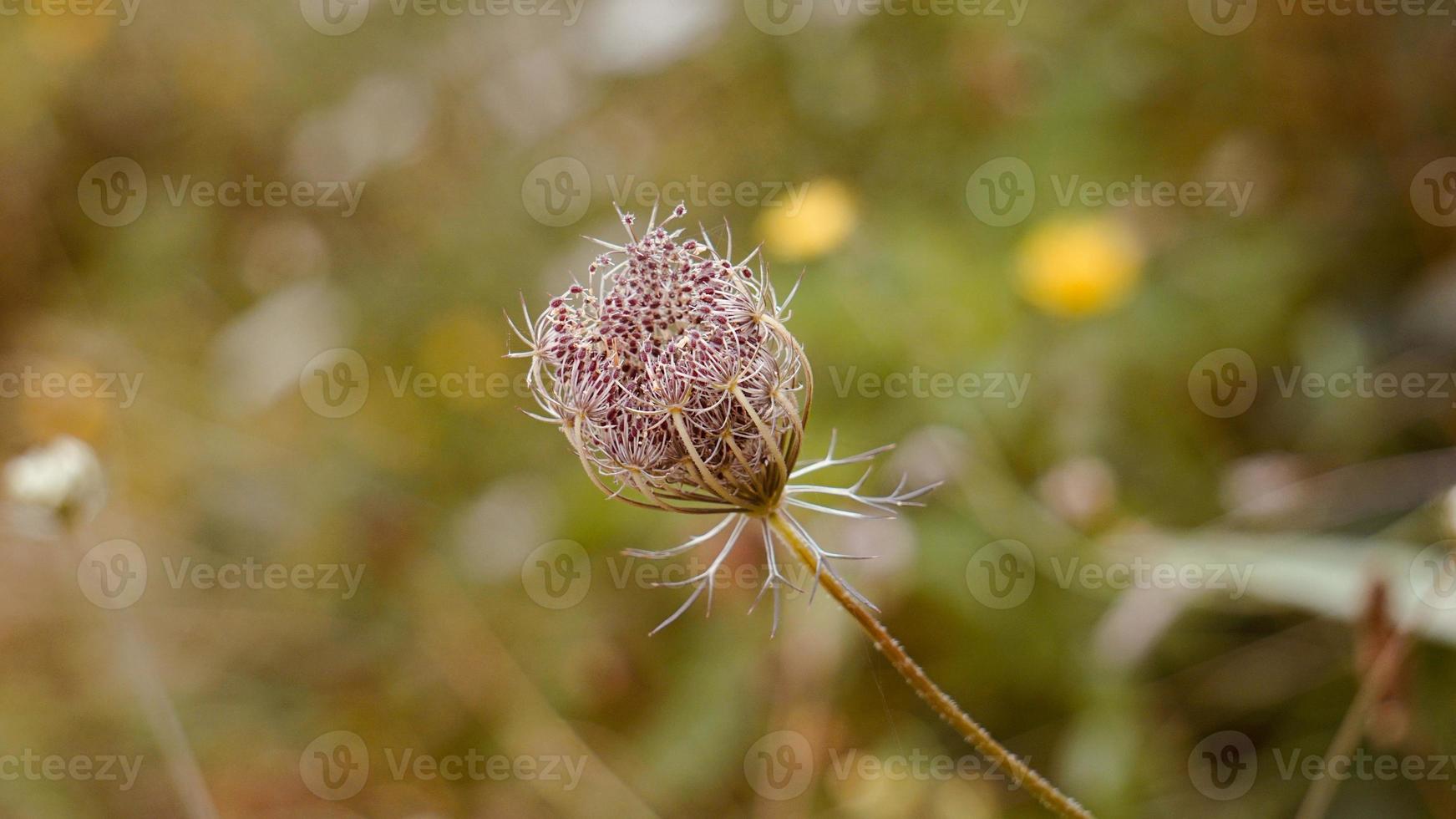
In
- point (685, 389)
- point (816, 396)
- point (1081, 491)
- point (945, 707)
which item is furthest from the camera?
point (816, 396)

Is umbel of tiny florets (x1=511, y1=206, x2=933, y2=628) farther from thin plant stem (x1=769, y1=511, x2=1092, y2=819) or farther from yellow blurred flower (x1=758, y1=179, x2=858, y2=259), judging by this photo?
yellow blurred flower (x1=758, y1=179, x2=858, y2=259)

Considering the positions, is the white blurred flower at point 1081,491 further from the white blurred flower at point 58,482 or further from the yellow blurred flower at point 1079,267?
the white blurred flower at point 58,482

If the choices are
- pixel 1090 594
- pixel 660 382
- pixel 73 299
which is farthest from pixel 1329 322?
pixel 73 299

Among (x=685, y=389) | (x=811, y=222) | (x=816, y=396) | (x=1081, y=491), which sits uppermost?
(x=811, y=222)

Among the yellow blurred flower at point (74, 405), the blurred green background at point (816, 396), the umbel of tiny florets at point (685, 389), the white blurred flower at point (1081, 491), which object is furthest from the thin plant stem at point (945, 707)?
the yellow blurred flower at point (74, 405)

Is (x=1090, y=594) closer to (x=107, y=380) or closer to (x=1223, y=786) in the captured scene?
(x=1223, y=786)

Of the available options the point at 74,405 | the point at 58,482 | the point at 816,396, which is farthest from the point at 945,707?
the point at 74,405

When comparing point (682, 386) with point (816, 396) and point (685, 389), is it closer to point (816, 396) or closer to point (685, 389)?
point (685, 389)
